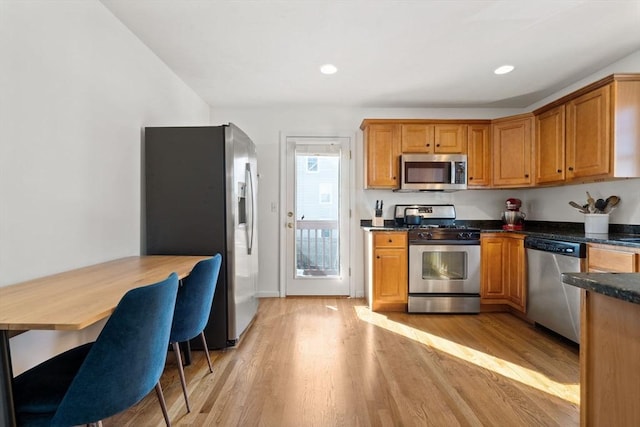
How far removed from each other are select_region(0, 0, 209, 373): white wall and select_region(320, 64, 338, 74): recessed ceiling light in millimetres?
1498

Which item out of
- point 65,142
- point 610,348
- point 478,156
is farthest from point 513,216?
point 65,142

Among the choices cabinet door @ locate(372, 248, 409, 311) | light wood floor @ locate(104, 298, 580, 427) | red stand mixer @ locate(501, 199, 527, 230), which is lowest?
light wood floor @ locate(104, 298, 580, 427)

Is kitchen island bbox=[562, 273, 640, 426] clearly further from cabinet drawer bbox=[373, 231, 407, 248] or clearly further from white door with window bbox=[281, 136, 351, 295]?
white door with window bbox=[281, 136, 351, 295]

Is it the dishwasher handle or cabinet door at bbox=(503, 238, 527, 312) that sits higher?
the dishwasher handle

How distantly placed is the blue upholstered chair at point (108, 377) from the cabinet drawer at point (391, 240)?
8.60 feet

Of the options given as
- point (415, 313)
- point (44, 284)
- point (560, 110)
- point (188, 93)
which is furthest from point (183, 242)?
point (560, 110)

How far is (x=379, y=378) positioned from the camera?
2.14m

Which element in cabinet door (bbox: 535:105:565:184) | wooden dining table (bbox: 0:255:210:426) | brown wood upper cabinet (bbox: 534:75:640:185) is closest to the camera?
wooden dining table (bbox: 0:255:210:426)

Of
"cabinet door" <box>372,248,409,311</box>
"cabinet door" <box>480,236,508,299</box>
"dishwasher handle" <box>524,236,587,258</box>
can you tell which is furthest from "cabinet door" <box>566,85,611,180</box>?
"cabinet door" <box>372,248,409,311</box>

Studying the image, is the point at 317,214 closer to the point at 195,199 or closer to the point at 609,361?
the point at 195,199

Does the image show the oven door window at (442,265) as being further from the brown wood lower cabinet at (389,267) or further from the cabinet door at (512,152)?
the cabinet door at (512,152)

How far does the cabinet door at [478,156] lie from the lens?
3.81 meters

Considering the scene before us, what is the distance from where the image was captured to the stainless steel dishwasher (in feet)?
8.38

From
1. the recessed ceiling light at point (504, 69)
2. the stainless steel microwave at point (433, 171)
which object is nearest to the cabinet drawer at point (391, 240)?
the stainless steel microwave at point (433, 171)
